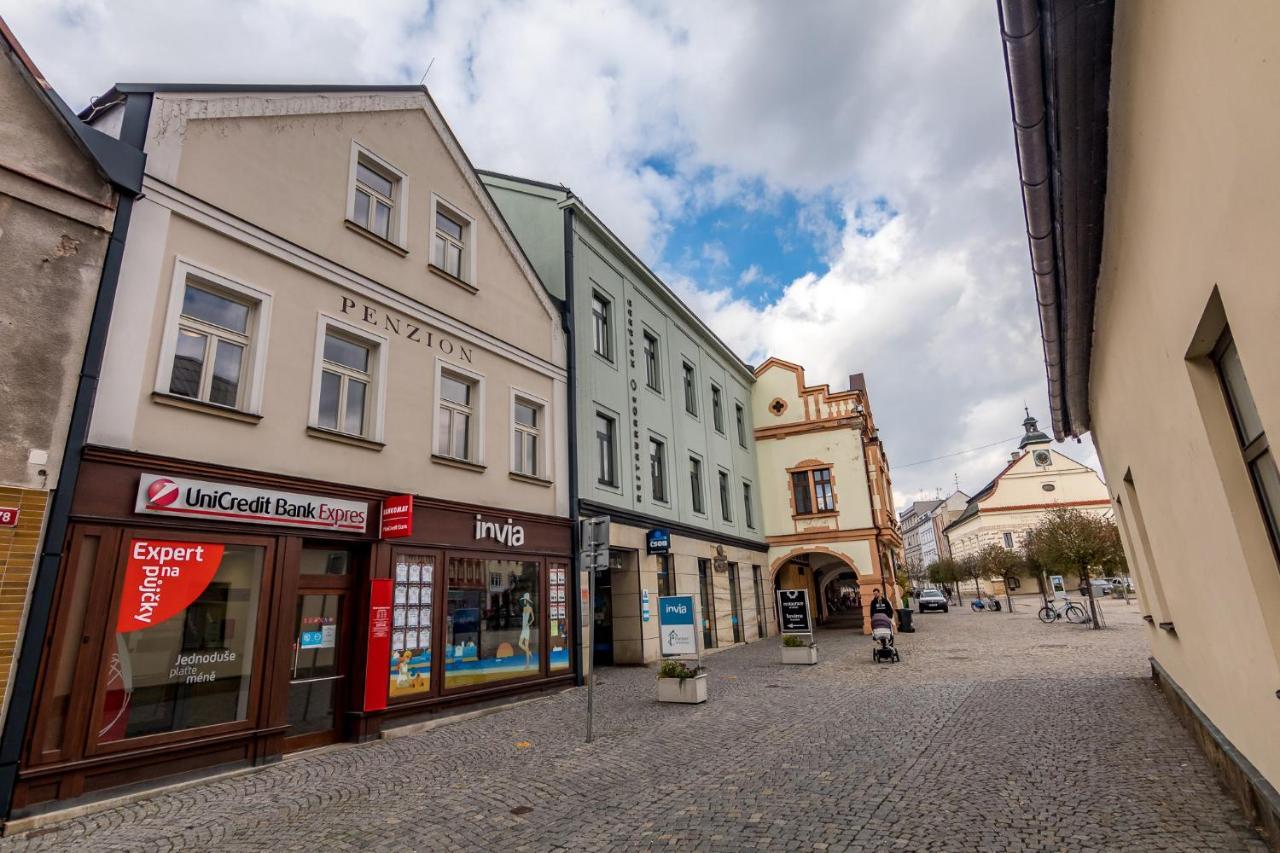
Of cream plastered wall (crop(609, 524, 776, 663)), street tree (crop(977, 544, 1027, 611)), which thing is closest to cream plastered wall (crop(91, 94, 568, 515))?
cream plastered wall (crop(609, 524, 776, 663))

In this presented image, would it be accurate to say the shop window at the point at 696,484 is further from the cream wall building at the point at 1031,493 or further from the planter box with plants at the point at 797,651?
the cream wall building at the point at 1031,493

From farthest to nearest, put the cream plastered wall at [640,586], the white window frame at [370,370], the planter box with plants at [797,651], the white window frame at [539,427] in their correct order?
the cream plastered wall at [640,586] < the planter box with plants at [797,651] < the white window frame at [539,427] < the white window frame at [370,370]

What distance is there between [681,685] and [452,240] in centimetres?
923

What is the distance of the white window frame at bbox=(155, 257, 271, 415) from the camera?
808 cm

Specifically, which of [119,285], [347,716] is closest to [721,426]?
[347,716]

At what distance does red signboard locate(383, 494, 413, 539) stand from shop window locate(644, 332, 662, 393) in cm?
1140

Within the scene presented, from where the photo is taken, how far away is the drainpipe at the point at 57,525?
6215 millimetres

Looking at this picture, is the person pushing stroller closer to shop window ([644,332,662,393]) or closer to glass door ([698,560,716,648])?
glass door ([698,560,716,648])

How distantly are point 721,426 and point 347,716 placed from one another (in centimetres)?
1828

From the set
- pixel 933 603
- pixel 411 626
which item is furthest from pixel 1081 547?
pixel 411 626

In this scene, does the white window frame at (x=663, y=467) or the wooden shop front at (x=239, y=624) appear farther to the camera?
the white window frame at (x=663, y=467)

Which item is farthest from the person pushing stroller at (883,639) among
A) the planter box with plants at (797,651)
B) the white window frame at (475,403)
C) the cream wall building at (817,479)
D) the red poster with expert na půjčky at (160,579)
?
the red poster with expert na půjčky at (160,579)

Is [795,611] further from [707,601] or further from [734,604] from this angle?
[734,604]

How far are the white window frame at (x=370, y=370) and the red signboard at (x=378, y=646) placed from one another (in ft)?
7.51
